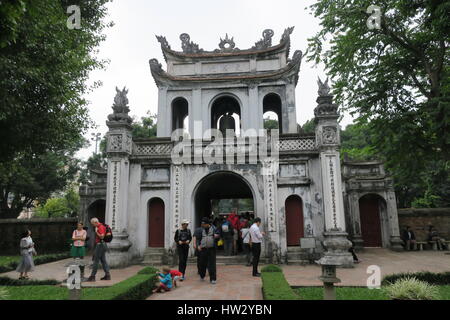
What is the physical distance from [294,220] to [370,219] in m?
8.43

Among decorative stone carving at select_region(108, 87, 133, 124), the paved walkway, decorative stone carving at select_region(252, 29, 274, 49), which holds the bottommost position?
the paved walkway

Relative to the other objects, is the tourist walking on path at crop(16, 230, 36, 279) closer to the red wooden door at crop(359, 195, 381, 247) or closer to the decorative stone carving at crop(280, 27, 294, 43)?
the decorative stone carving at crop(280, 27, 294, 43)

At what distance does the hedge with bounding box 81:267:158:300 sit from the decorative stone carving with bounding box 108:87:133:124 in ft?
23.0

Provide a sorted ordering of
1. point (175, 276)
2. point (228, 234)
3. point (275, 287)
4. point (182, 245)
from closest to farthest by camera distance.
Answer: point (275, 287), point (175, 276), point (182, 245), point (228, 234)

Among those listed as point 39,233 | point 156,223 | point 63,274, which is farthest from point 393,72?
point 39,233

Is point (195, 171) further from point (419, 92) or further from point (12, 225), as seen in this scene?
point (12, 225)

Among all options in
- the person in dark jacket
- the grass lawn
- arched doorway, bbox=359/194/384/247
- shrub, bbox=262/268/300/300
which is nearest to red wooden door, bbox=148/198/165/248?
shrub, bbox=262/268/300/300

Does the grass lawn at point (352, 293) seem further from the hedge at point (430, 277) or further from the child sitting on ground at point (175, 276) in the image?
the child sitting on ground at point (175, 276)

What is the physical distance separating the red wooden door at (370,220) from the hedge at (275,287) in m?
12.3

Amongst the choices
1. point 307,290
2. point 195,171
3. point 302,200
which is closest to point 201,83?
point 195,171

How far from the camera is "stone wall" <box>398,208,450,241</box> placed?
728 inches

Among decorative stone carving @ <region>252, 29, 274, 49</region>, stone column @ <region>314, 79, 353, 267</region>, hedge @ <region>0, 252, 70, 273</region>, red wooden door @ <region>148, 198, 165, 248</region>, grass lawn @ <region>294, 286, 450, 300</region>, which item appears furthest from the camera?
decorative stone carving @ <region>252, 29, 274, 49</region>

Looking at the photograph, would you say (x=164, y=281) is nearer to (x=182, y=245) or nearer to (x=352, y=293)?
(x=182, y=245)

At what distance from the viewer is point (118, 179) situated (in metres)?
12.6
